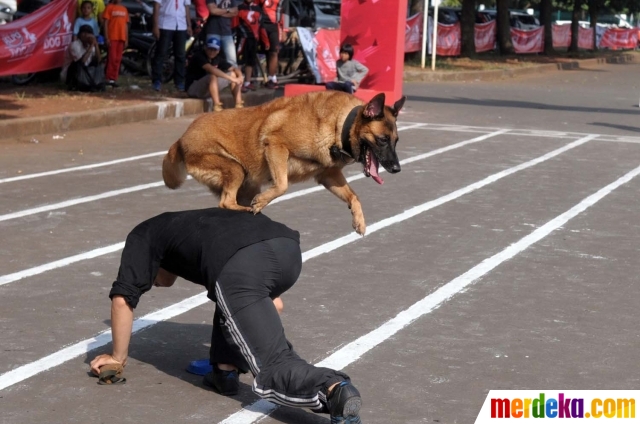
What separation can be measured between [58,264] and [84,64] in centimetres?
1052

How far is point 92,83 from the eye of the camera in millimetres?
17547

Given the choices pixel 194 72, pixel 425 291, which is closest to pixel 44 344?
pixel 425 291

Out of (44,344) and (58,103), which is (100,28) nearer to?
(58,103)

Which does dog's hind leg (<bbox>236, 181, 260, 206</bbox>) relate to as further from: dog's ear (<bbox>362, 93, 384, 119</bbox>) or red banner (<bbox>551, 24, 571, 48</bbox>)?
red banner (<bbox>551, 24, 571, 48</bbox>)

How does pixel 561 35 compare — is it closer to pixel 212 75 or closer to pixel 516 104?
pixel 516 104

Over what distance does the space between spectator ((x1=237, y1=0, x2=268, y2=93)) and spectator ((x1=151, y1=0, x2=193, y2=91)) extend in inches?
45.9

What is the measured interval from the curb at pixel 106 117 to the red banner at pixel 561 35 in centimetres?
3762

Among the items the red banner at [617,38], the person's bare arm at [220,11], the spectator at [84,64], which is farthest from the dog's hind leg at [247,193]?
the red banner at [617,38]

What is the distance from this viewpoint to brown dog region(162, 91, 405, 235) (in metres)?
5.46

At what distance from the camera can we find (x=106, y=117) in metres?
15.2

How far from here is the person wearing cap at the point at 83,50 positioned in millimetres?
17250

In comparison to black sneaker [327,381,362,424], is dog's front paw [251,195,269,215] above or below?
above

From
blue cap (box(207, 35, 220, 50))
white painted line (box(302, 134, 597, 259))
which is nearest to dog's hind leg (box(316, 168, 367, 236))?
white painted line (box(302, 134, 597, 259))

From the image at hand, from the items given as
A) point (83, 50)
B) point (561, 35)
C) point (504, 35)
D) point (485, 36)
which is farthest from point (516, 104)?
point (561, 35)
